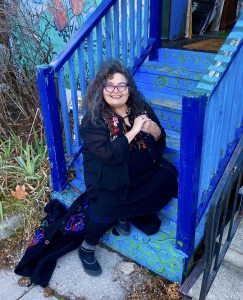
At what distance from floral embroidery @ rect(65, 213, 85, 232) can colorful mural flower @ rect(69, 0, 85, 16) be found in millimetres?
3777

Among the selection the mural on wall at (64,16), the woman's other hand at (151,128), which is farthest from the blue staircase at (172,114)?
the mural on wall at (64,16)

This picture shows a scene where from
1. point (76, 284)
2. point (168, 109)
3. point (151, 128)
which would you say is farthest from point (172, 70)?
point (76, 284)

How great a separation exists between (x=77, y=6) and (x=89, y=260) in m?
4.26

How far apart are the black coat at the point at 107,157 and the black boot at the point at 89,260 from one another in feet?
1.73

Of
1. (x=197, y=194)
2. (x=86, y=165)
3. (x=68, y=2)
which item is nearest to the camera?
(x=197, y=194)

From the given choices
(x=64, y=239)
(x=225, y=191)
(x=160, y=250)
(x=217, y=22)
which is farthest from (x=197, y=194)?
(x=217, y=22)

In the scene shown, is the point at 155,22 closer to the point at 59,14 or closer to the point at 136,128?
the point at 136,128

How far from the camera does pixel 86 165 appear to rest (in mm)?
2299

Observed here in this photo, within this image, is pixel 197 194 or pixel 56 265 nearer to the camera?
pixel 197 194

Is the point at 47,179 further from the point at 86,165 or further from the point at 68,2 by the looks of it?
the point at 68,2

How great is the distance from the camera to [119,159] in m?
2.07

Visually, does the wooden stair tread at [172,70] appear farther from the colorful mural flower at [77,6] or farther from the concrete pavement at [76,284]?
the colorful mural flower at [77,6]

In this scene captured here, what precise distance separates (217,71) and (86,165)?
1.22 metres

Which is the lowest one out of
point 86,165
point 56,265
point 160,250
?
point 56,265
